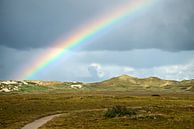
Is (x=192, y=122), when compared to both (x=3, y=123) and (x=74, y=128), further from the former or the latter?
(x=3, y=123)

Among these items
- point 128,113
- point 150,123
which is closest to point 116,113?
point 128,113

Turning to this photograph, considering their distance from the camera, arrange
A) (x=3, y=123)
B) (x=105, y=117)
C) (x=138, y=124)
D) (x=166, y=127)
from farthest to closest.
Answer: (x=105, y=117) → (x=3, y=123) → (x=138, y=124) → (x=166, y=127)

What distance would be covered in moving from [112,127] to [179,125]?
31.5 ft

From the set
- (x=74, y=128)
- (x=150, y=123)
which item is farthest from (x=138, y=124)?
(x=74, y=128)

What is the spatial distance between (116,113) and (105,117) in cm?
348

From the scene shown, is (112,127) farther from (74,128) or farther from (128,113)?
(128,113)

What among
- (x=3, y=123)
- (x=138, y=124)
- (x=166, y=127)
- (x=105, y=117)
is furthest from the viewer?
(x=105, y=117)

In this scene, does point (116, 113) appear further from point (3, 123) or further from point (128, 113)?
point (3, 123)

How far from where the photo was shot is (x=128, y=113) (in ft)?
232

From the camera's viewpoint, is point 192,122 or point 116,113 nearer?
point 192,122

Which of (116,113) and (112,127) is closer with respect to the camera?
(112,127)

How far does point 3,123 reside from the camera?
62.8m

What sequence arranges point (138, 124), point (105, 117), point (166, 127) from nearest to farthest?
point (166, 127) < point (138, 124) < point (105, 117)

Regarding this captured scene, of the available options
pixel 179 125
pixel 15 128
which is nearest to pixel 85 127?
pixel 15 128
